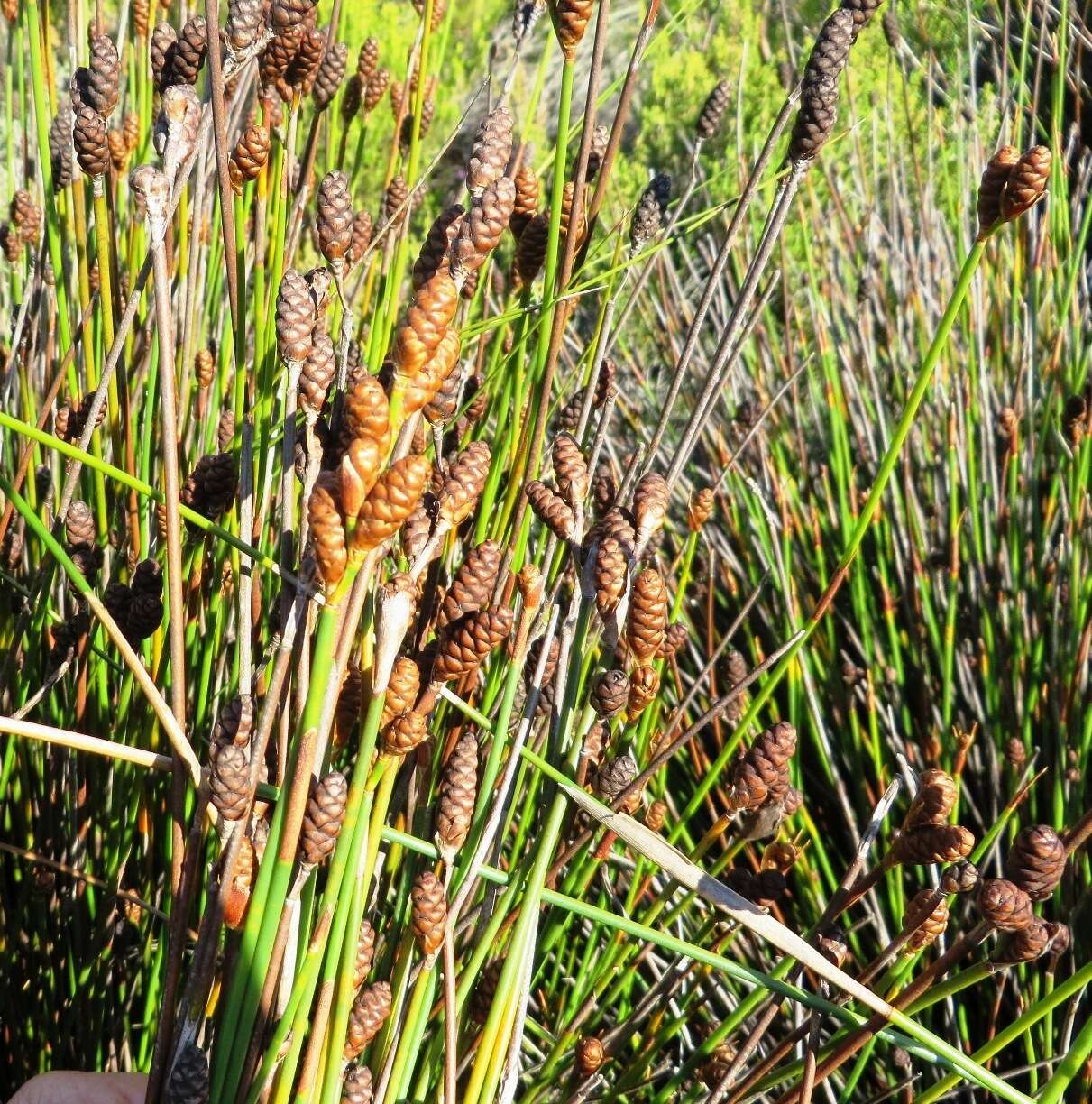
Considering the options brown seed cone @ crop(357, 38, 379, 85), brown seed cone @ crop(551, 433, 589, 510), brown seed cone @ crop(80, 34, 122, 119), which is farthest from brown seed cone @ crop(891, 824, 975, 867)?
brown seed cone @ crop(357, 38, 379, 85)

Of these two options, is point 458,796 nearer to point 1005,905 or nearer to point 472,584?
point 472,584

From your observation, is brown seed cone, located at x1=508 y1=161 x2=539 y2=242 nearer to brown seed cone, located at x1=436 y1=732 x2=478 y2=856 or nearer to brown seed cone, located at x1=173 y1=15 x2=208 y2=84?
brown seed cone, located at x1=173 y1=15 x2=208 y2=84

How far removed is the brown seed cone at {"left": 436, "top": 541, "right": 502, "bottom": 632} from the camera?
0.56 meters

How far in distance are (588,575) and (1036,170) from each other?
31 centimetres

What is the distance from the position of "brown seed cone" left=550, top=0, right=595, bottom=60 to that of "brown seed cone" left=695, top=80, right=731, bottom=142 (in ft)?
1.32

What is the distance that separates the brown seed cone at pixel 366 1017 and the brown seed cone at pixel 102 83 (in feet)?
1.96

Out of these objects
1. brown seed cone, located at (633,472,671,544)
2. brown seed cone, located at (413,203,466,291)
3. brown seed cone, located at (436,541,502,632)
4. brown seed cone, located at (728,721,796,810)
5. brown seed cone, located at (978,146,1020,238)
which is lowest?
brown seed cone, located at (728,721,796,810)

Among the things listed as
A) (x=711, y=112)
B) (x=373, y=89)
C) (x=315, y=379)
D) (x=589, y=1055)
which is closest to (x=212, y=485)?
(x=315, y=379)

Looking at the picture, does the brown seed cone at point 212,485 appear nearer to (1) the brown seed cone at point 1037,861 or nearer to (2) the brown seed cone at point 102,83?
(2) the brown seed cone at point 102,83

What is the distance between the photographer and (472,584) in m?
0.56

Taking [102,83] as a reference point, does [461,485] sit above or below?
below

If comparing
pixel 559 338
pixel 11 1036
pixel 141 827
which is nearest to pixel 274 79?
pixel 559 338

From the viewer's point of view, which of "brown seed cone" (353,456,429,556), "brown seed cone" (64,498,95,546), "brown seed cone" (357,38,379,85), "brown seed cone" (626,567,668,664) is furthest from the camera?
"brown seed cone" (357,38,379,85)

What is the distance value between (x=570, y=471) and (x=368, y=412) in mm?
259
